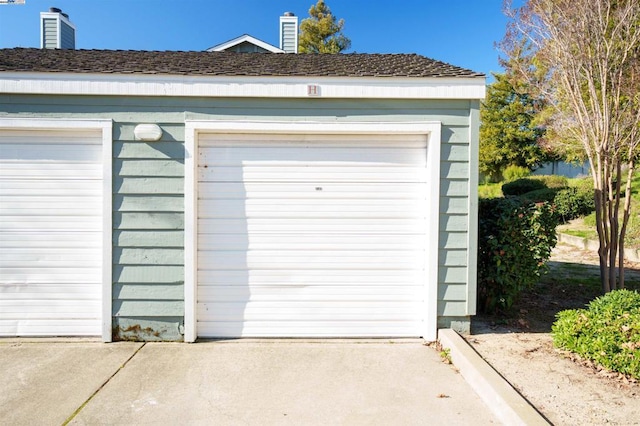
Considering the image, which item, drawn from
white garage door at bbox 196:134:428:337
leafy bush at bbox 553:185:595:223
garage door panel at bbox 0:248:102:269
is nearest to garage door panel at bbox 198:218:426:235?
white garage door at bbox 196:134:428:337

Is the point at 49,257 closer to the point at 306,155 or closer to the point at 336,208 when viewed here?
the point at 306,155

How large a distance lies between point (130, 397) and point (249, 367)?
0.95 metres

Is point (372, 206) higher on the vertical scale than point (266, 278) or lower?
higher

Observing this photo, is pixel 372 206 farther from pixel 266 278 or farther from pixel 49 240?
pixel 49 240

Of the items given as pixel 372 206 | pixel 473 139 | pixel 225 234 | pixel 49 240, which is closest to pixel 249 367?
pixel 225 234

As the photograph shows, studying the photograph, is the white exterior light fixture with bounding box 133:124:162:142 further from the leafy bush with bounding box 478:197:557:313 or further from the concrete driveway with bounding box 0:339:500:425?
the leafy bush with bounding box 478:197:557:313

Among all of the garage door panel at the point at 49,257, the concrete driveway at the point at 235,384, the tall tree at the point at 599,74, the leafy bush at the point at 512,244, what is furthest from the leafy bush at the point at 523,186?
the garage door panel at the point at 49,257

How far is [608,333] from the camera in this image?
3.10m

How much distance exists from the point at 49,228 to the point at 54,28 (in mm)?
4720

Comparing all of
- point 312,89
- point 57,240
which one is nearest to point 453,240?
point 312,89

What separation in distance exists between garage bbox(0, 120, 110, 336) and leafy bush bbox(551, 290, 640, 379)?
453 centimetres

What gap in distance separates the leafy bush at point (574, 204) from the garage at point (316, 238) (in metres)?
10.5

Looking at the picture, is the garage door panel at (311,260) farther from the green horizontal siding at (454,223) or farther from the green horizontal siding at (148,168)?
the green horizontal siding at (148,168)

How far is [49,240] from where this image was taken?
396 cm
